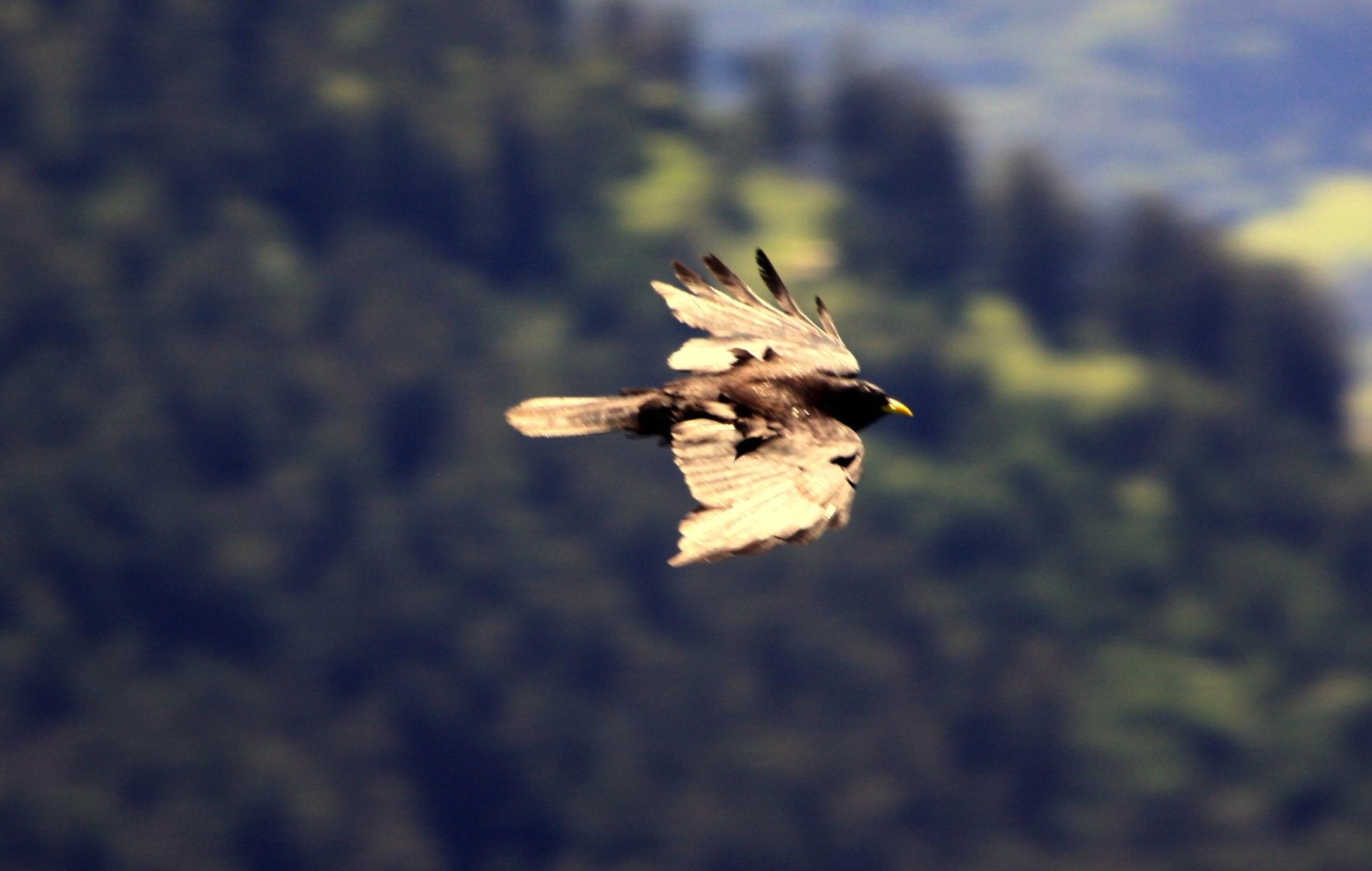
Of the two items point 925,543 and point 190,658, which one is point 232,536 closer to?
point 190,658

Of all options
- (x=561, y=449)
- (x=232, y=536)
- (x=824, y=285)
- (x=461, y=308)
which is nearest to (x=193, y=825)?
(x=232, y=536)

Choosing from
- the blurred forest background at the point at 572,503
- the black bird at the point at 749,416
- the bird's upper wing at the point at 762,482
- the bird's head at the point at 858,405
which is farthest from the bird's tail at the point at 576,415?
the blurred forest background at the point at 572,503

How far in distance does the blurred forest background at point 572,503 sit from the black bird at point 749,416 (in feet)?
413

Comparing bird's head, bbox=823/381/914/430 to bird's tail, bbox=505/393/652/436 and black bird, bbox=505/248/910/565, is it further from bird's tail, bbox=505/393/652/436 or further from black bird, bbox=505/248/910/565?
bird's tail, bbox=505/393/652/436

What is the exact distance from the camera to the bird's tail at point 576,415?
53.2 feet

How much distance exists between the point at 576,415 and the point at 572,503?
14668cm

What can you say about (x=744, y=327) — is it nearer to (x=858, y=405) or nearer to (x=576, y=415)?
(x=858, y=405)

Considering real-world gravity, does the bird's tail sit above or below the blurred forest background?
below

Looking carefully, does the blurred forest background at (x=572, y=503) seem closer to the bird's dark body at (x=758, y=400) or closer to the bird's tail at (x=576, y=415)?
the bird's dark body at (x=758, y=400)

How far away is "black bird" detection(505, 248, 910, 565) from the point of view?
43.3 feet

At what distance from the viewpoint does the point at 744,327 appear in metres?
18.6

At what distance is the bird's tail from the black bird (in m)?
0.01

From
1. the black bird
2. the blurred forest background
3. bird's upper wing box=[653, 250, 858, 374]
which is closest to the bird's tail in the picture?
the black bird

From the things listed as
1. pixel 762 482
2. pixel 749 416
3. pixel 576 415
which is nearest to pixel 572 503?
pixel 576 415
